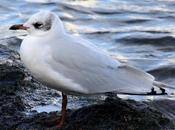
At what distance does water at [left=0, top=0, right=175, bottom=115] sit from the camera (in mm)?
9117

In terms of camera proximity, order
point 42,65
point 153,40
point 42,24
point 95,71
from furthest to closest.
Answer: point 153,40 → point 95,71 → point 42,24 → point 42,65

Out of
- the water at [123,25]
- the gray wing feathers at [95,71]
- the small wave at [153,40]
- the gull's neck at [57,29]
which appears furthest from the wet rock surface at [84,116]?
the small wave at [153,40]

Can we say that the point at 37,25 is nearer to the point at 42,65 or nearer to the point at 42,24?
the point at 42,24

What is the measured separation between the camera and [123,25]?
36.8 feet

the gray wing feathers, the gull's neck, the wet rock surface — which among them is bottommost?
the wet rock surface

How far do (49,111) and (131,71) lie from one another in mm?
999

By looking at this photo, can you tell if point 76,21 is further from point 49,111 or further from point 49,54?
point 49,54

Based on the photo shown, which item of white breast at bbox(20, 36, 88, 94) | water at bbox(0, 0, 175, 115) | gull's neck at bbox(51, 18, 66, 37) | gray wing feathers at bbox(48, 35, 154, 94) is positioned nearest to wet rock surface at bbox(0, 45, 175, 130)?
gray wing feathers at bbox(48, 35, 154, 94)

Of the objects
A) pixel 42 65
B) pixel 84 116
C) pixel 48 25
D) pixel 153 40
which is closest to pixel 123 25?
pixel 153 40

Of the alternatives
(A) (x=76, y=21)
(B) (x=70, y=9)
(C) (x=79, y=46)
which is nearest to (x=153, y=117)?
(C) (x=79, y=46)

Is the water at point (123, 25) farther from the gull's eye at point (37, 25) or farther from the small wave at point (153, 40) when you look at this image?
the gull's eye at point (37, 25)

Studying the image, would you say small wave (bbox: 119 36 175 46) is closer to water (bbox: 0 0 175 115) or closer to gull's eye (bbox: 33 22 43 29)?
water (bbox: 0 0 175 115)

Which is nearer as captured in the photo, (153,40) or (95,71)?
(95,71)

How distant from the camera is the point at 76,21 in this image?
37.8 feet
